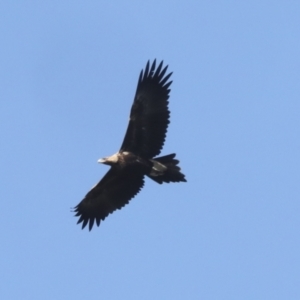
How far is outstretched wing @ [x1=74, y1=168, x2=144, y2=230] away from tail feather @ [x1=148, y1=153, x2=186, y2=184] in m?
0.86

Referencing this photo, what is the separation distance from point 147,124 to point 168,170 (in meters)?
1.37

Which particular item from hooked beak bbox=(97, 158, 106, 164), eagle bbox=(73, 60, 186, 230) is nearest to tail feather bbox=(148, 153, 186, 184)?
eagle bbox=(73, 60, 186, 230)

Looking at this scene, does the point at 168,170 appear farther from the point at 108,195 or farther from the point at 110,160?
the point at 108,195

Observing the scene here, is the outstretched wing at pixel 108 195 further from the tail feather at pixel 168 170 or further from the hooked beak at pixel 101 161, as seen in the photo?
the tail feather at pixel 168 170

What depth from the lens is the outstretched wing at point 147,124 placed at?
2902 cm

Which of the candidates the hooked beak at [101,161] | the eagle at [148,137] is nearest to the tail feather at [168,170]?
the eagle at [148,137]

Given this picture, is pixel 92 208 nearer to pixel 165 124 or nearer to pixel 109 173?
pixel 109 173

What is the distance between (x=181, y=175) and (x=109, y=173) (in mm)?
2240

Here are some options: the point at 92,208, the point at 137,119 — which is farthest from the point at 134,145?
the point at 92,208

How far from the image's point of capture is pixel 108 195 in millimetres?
→ 30453

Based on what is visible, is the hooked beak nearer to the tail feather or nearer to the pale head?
the pale head

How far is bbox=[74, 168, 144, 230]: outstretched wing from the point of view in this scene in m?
29.9

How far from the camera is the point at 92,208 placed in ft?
101

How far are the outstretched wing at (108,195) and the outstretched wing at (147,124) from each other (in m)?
0.84
